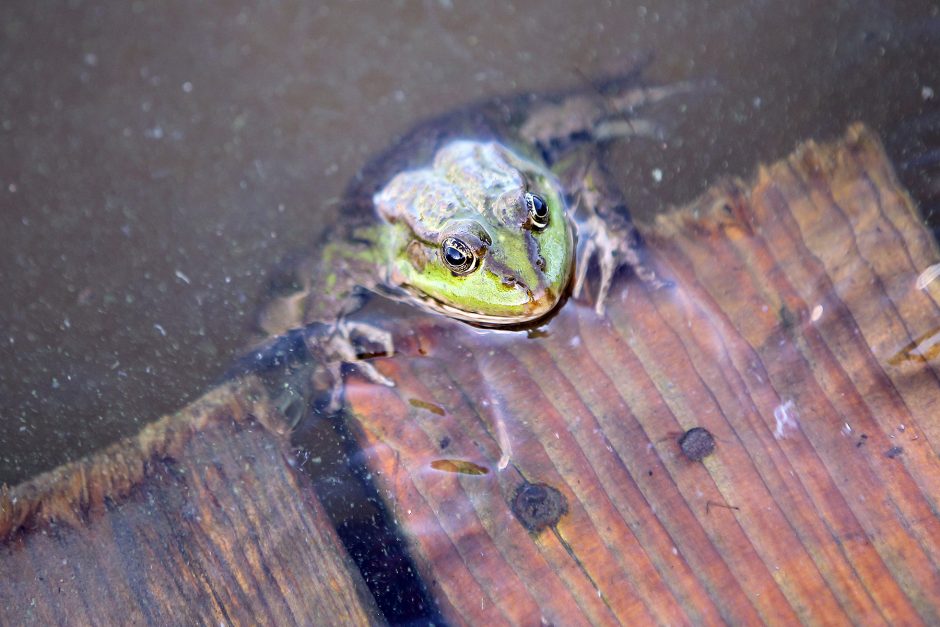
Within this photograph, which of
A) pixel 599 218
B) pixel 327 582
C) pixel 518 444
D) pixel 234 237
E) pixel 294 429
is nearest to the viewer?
pixel 327 582

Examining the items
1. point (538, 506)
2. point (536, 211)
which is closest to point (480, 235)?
point (536, 211)

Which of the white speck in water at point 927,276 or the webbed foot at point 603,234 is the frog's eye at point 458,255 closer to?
the webbed foot at point 603,234

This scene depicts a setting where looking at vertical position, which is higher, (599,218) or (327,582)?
(599,218)

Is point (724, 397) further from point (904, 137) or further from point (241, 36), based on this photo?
point (241, 36)

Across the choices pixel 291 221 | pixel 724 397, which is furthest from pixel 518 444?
pixel 291 221

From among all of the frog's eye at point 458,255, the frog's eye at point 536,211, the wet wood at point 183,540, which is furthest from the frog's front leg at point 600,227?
the wet wood at point 183,540

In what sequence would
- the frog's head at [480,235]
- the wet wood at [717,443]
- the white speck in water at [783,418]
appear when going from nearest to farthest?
the wet wood at [717,443] → the white speck in water at [783,418] → the frog's head at [480,235]

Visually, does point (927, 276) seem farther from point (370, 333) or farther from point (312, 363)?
point (312, 363)
